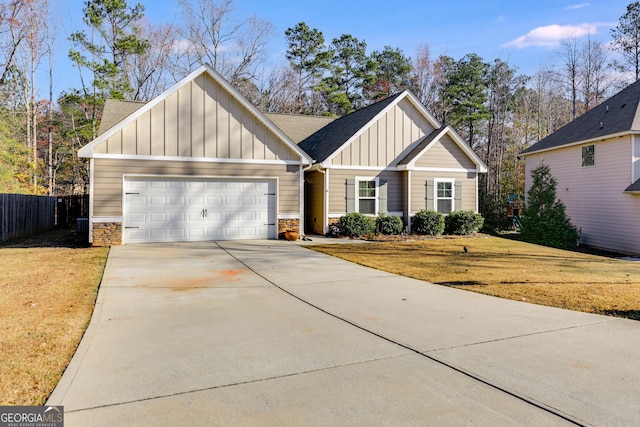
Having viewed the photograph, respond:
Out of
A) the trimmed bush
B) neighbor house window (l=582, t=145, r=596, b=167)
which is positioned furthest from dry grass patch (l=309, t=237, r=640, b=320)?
neighbor house window (l=582, t=145, r=596, b=167)

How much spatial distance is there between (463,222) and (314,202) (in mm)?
6110

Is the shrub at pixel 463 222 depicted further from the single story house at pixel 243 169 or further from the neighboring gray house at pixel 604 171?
the neighboring gray house at pixel 604 171

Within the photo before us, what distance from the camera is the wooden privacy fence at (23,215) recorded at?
14.2 metres

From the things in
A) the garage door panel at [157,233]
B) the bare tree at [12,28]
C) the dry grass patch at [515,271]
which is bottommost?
the dry grass patch at [515,271]

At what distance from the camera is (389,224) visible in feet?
53.8

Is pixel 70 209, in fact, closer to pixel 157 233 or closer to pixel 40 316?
pixel 157 233

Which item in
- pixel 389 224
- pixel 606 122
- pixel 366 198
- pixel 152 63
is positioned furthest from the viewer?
pixel 152 63

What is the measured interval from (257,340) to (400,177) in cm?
1366

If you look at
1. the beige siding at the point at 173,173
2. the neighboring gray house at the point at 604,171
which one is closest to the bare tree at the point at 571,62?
the neighboring gray house at the point at 604,171

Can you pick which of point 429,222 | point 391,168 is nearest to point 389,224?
point 429,222

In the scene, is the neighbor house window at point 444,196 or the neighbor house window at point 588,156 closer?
the neighbor house window at point 444,196

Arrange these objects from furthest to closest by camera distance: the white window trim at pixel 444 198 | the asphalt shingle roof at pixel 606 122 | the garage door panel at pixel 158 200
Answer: the white window trim at pixel 444 198, the asphalt shingle roof at pixel 606 122, the garage door panel at pixel 158 200

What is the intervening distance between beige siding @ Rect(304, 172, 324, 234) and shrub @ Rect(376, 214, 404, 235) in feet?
7.45

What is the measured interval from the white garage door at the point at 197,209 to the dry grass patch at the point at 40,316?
2896 millimetres
